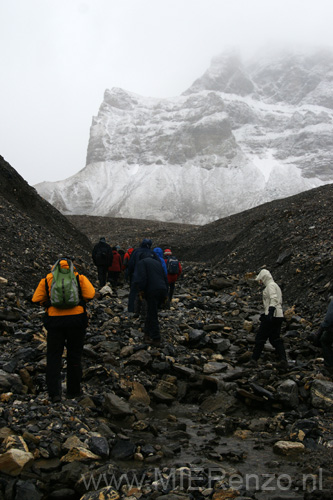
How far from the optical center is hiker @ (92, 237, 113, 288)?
1450 cm

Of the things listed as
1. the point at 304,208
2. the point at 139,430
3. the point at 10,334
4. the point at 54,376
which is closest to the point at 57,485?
the point at 139,430

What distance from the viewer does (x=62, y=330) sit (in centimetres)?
571

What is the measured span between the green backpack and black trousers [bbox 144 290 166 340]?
3.22 meters

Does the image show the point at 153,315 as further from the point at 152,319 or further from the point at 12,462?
the point at 12,462

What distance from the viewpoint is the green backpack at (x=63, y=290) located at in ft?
18.2

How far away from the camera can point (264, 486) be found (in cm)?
391

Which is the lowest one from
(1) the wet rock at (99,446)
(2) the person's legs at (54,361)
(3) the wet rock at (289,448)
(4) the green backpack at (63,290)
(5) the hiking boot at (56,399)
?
(3) the wet rock at (289,448)

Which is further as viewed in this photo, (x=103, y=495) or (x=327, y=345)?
(x=327, y=345)

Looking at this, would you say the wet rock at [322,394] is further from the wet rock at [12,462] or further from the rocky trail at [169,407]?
the wet rock at [12,462]

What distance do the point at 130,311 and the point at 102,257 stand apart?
4.08 metres

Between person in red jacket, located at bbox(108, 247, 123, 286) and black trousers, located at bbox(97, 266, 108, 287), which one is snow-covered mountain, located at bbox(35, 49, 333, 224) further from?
black trousers, located at bbox(97, 266, 108, 287)

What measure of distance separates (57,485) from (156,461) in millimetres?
1119

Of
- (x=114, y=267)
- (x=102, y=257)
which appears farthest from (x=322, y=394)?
(x=114, y=267)

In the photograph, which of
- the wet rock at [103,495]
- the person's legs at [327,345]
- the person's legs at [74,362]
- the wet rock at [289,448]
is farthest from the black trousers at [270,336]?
the wet rock at [103,495]
